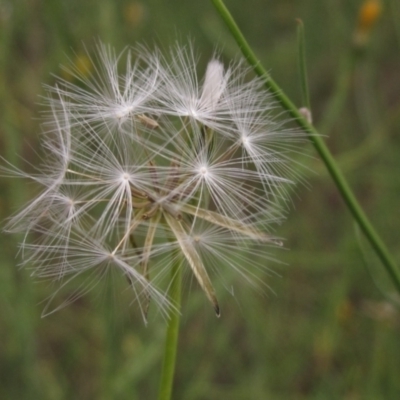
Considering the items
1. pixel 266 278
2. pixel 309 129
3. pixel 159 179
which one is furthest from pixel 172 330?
pixel 266 278

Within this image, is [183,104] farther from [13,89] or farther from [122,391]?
[13,89]

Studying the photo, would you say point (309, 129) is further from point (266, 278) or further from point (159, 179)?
point (266, 278)

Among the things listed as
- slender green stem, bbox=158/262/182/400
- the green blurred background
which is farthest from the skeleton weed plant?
the green blurred background

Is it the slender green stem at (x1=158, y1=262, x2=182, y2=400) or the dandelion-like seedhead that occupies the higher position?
the dandelion-like seedhead

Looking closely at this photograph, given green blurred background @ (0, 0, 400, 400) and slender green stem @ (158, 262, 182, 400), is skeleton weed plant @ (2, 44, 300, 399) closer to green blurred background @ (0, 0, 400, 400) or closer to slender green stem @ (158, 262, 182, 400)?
slender green stem @ (158, 262, 182, 400)

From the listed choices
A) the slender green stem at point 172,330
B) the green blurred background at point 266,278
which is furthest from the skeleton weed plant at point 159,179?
the green blurred background at point 266,278
